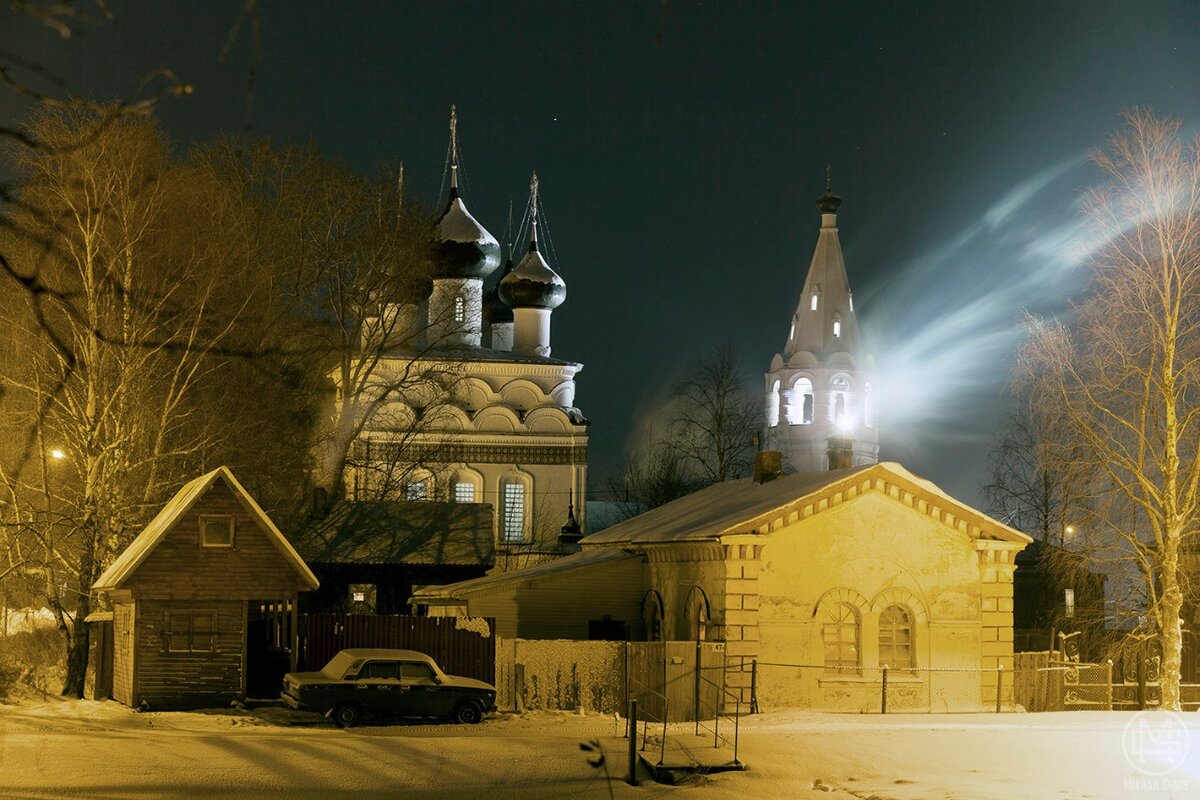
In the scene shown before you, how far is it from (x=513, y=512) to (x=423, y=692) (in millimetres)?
40914

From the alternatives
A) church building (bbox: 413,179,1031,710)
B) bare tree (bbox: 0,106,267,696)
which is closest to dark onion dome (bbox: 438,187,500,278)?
bare tree (bbox: 0,106,267,696)

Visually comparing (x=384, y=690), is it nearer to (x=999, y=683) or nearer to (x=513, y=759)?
(x=513, y=759)

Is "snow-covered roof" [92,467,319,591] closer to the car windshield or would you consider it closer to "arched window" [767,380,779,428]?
the car windshield

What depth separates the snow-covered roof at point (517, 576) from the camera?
3473cm

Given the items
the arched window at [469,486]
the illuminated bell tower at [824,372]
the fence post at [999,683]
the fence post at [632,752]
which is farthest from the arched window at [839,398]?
the fence post at [632,752]

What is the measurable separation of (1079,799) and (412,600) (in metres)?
22.8

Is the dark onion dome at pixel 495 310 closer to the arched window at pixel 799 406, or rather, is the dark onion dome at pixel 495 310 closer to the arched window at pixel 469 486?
the arched window at pixel 469 486

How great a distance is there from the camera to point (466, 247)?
65500 mm

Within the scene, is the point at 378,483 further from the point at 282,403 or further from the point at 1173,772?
the point at 1173,772

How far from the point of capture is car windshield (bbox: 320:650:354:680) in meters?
25.2

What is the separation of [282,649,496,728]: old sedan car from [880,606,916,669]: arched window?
347 inches

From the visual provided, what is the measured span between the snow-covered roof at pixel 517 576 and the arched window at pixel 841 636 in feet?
21.4

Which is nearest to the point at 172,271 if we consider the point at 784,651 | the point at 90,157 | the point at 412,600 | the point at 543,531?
the point at 90,157

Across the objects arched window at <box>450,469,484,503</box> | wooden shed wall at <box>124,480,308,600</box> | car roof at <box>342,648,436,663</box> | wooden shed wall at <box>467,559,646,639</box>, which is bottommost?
car roof at <box>342,648,436,663</box>
